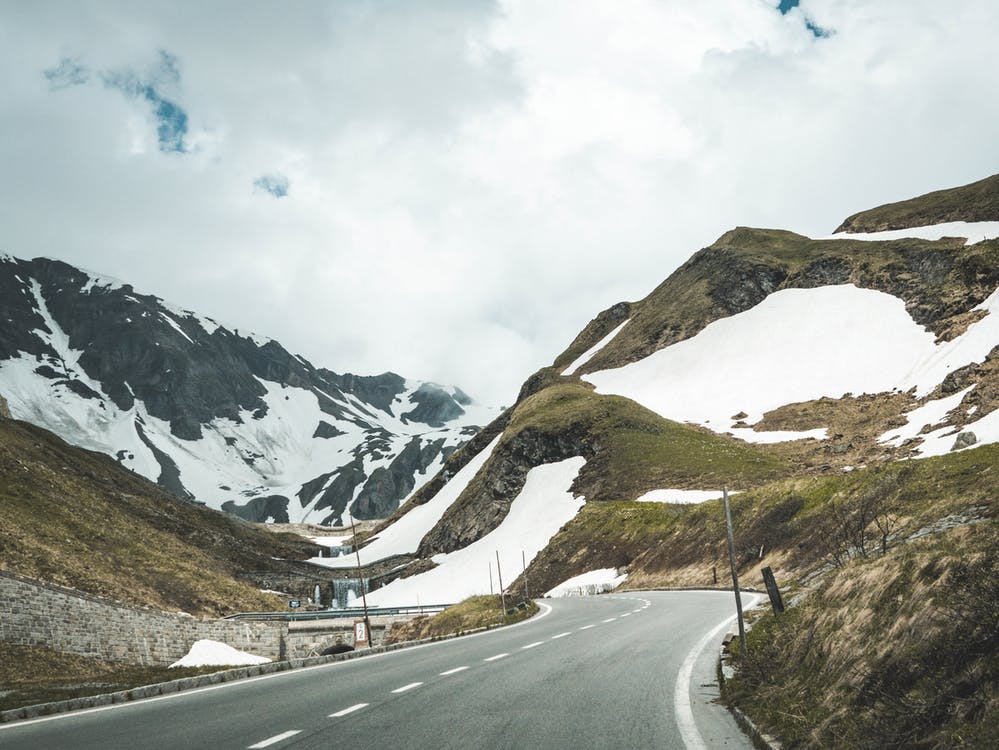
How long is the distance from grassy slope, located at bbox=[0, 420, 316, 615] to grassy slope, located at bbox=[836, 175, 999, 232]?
4647 inches

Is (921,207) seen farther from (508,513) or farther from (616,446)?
(508,513)

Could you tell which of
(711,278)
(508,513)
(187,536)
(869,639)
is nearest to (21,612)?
(869,639)

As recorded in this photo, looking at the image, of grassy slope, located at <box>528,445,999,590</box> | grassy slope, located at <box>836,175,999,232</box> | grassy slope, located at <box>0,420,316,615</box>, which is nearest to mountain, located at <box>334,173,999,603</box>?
grassy slope, located at <box>528,445,999,590</box>

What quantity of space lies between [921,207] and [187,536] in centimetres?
13585

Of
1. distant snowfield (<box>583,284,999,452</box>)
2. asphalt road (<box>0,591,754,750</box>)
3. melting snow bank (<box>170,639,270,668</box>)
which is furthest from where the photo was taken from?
distant snowfield (<box>583,284,999,452</box>)

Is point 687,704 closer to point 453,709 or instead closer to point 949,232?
point 453,709

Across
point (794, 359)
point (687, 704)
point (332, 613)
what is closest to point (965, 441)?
point (687, 704)

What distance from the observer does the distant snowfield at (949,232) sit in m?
106

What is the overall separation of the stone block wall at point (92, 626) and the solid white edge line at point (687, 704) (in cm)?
2822

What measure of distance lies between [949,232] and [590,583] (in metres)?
91.8

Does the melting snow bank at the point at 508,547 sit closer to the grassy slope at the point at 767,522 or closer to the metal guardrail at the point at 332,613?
the grassy slope at the point at 767,522

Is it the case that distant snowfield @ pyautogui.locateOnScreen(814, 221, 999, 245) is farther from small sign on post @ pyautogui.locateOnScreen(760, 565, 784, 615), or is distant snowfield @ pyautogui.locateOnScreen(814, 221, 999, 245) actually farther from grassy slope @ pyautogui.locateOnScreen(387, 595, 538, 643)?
small sign on post @ pyautogui.locateOnScreen(760, 565, 784, 615)

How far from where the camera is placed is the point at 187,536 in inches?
4124

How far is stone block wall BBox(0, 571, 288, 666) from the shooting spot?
3011cm
